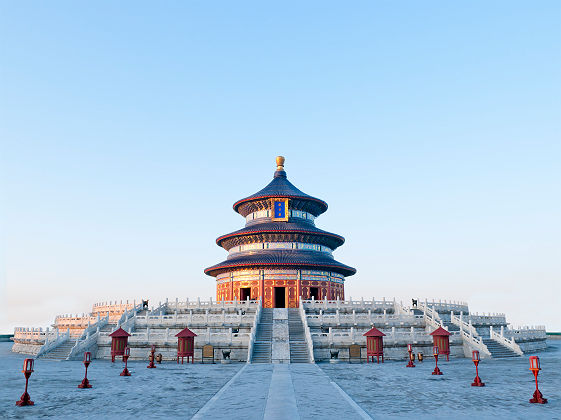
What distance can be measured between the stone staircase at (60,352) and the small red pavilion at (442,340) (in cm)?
2404

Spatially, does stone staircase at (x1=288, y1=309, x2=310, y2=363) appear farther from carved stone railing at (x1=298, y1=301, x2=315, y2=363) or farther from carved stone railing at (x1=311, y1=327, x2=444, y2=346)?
carved stone railing at (x1=311, y1=327, x2=444, y2=346)

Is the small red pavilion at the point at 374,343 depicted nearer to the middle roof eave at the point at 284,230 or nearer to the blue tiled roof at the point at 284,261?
the blue tiled roof at the point at 284,261

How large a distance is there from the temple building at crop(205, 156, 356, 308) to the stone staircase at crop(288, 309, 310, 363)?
39.4ft

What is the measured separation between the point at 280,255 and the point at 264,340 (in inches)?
799

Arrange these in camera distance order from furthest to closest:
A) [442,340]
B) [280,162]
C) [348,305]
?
[280,162]
[348,305]
[442,340]

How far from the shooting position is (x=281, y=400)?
13492 mm

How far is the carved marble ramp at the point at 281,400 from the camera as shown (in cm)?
1150

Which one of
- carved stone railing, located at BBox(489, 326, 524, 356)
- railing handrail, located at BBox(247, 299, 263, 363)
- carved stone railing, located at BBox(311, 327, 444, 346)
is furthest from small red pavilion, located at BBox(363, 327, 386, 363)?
carved stone railing, located at BBox(489, 326, 524, 356)

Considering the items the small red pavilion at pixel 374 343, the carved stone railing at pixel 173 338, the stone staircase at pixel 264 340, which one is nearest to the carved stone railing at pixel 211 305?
the stone staircase at pixel 264 340

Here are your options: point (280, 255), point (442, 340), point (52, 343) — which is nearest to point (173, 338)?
point (52, 343)

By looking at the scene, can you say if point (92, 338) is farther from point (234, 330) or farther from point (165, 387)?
point (165, 387)

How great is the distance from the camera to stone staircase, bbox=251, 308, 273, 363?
90.6ft

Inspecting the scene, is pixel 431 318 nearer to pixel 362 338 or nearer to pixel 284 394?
pixel 362 338

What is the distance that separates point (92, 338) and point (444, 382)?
23841mm
